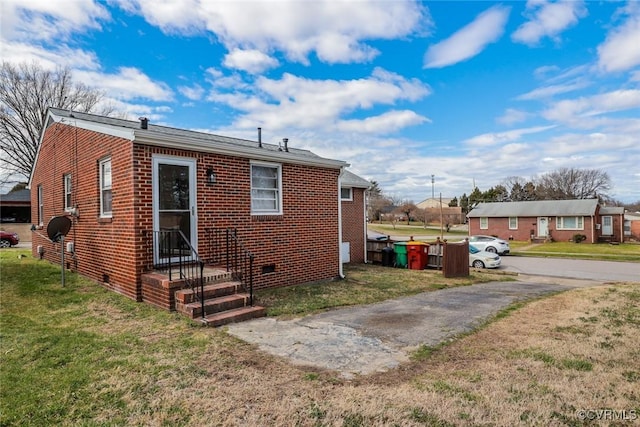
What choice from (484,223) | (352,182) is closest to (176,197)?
(352,182)

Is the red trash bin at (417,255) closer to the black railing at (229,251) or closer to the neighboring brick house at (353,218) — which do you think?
the neighboring brick house at (353,218)

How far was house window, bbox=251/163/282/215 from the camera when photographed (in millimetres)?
8758

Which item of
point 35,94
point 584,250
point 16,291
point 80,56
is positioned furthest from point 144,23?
point 584,250

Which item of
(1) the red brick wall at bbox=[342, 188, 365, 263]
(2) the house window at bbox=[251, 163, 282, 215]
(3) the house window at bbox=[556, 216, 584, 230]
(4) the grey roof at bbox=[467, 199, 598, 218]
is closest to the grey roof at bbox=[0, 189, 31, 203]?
(1) the red brick wall at bbox=[342, 188, 365, 263]

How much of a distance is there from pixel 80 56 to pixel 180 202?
1226 centimetres

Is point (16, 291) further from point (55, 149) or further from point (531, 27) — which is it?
point (531, 27)

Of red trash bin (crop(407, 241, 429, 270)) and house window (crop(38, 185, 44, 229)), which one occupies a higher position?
house window (crop(38, 185, 44, 229))

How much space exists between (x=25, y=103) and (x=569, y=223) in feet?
156

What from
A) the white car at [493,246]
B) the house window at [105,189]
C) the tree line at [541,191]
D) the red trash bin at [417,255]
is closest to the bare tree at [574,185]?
the tree line at [541,191]

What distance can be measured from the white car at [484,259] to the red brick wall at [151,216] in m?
10.3

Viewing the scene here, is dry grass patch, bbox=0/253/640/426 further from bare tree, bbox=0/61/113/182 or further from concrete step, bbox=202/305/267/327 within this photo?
bare tree, bbox=0/61/113/182

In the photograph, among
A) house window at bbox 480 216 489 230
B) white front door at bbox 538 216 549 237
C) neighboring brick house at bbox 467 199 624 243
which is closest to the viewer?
neighboring brick house at bbox 467 199 624 243

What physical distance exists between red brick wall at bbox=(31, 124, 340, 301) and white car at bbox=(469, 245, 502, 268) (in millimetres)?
10292

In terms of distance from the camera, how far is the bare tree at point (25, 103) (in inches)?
1045
